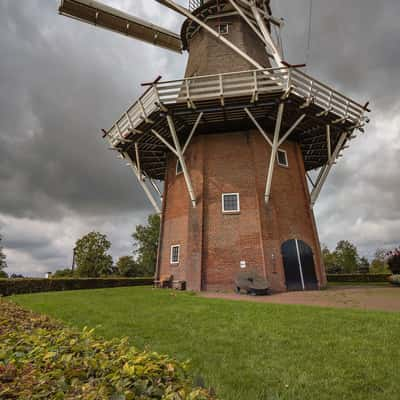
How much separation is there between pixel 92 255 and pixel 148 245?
35.5 feet

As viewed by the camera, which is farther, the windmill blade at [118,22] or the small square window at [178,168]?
the windmill blade at [118,22]

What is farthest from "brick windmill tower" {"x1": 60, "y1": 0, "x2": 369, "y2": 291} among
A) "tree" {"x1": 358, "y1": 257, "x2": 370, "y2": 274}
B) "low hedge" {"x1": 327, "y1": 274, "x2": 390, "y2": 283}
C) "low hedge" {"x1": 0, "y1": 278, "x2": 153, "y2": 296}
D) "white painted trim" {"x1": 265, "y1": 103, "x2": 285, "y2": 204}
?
"tree" {"x1": 358, "y1": 257, "x2": 370, "y2": 274}

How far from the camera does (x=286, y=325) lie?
21.8 feet

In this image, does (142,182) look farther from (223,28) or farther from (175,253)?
(223,28)

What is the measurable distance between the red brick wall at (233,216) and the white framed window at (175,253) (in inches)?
11.8

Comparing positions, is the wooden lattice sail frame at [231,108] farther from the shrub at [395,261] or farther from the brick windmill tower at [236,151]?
the shrub at [395,261]

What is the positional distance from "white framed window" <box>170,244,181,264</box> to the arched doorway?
5603 mm

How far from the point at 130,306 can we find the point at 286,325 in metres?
5.47

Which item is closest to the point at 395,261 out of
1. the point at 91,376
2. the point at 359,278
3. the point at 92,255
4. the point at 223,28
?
the point at 359,278

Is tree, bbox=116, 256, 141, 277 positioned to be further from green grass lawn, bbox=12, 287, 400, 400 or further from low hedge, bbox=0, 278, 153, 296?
green grass lawn, bbox=12, 287, 400, 400

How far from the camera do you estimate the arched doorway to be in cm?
1477

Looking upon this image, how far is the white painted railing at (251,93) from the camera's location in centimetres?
1285

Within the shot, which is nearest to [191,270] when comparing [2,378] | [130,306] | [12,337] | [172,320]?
[130,306]

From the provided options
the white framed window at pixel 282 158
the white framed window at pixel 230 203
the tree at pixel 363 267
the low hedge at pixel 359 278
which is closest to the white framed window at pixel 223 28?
the white framed window at pixel 282 158
